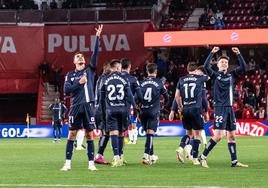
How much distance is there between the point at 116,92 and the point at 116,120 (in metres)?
0.65

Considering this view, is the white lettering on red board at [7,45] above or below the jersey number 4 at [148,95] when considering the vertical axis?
above

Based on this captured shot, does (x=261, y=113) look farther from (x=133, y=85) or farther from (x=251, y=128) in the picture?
(x=133, y=85)

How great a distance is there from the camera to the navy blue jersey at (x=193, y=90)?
1852 centimetres

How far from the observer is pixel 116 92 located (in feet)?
58.8

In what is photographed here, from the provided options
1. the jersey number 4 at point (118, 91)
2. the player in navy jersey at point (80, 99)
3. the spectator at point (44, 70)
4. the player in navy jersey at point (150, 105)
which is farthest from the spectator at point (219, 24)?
the player in navy jersey at point (80, 99)

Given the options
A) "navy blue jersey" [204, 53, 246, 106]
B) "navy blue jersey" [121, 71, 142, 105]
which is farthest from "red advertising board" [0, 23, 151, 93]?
"navy blue jersey" [204, 53, 246, 106]

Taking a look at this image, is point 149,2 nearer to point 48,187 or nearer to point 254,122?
point 254,122

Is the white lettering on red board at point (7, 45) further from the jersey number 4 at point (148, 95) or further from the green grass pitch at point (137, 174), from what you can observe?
the jersey number 4 at point (148, 95)

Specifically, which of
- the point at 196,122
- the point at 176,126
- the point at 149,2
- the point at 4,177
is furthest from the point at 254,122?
the point at 4,177

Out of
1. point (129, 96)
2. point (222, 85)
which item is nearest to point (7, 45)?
point (129, 96)

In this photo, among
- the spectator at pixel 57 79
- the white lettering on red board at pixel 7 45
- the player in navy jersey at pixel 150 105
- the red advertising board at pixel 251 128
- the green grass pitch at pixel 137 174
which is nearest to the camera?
the green grass pitch at pixel 137 174

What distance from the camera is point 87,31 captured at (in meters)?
47.8

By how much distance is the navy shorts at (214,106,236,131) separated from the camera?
57.4 feet

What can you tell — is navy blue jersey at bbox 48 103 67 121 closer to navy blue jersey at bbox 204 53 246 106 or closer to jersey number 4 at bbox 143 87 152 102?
jersey number 4 at bbox 143 87 152 102
